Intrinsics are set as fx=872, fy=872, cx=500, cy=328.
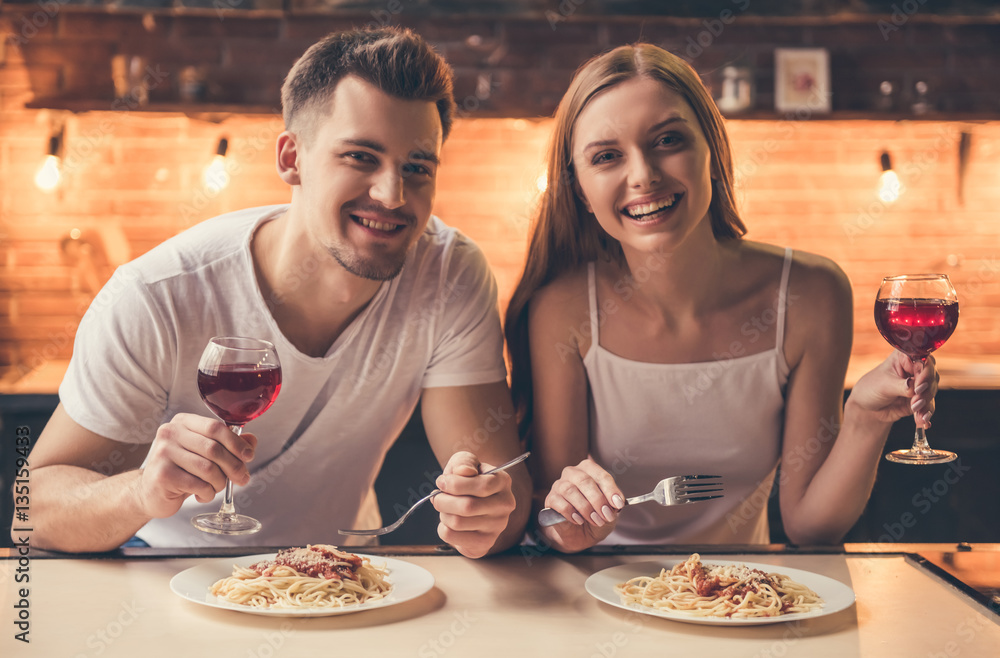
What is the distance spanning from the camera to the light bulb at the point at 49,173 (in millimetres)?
3990

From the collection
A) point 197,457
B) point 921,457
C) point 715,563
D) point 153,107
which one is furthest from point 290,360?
point 153,107

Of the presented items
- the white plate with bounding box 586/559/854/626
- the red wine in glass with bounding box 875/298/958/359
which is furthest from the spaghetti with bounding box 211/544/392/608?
the red wine in glass with bounding box 875/298/958/359

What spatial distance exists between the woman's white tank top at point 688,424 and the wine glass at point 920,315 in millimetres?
347

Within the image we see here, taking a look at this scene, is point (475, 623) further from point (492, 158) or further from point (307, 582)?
point (492, 158)

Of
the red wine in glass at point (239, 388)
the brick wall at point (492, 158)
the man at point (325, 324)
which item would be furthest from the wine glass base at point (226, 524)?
the brick wall at point (492, 158)

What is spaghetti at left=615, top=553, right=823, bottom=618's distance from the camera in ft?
3.65

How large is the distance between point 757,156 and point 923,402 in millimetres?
2985

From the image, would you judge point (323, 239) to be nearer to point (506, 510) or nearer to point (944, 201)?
point (506, 510)

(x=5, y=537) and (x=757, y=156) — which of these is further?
(x=757, y=156)

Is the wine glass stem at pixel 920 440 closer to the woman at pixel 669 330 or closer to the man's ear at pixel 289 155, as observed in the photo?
the woman at pixel 669 330

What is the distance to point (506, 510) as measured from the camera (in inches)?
52.2

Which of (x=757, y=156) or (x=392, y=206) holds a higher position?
(x=757, y=156)

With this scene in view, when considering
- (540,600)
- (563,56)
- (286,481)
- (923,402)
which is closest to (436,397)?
(286,481)

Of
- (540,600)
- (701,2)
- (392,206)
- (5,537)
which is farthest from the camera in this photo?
(701,2)
